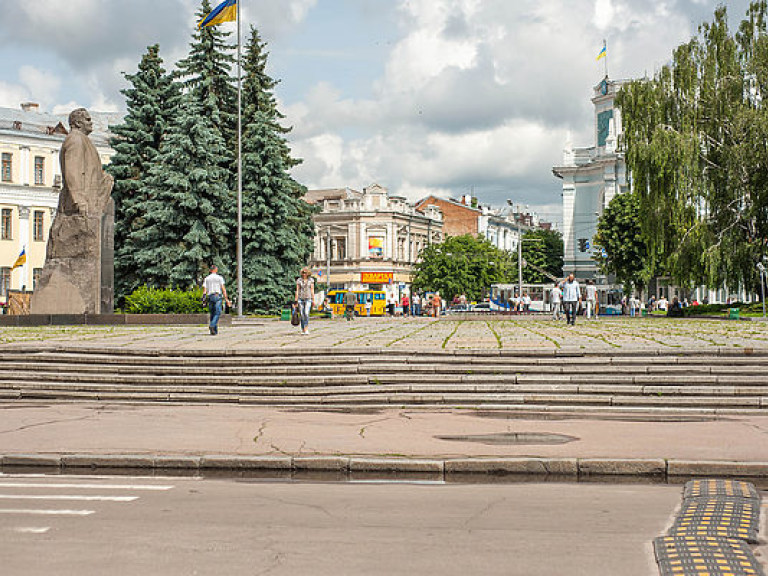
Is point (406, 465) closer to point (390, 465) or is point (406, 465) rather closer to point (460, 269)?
point (390, 465)

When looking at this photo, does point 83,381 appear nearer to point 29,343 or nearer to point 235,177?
point 29,343

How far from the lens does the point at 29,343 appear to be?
18688mm

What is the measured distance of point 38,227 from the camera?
7000cm

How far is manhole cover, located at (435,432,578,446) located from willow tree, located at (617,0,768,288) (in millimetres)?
31901

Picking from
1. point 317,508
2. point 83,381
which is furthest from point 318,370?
point 317,508

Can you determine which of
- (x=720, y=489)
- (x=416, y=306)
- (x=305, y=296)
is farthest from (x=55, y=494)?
(x=416, y=306)

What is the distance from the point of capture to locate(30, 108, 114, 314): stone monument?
98.3 ft

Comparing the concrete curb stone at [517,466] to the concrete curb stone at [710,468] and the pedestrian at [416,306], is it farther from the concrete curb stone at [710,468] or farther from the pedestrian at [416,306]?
the pedestrian at [416,306]

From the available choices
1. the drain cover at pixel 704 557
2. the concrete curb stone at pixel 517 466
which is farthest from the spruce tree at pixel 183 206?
the drain cover at pixel 704 557

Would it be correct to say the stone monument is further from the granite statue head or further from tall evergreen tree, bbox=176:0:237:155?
tall evergreen tree, bbox=176:0:237:155

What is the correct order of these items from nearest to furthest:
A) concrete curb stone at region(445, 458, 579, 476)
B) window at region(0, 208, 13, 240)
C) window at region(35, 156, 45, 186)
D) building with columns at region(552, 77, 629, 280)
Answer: concrete curb stone at region(445, 458, 579, 476) < window at region(0, 208, 13, 240) < window at region(35, 156, 45, 186) < building with columns at region(552, 77, 629, 280)

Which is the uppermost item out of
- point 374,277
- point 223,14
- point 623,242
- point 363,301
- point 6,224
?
point 223,14

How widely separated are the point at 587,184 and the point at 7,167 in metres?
54.8

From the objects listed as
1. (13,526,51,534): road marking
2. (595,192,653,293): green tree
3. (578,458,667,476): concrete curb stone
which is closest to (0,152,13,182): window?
(595,192,653,293): green tree
